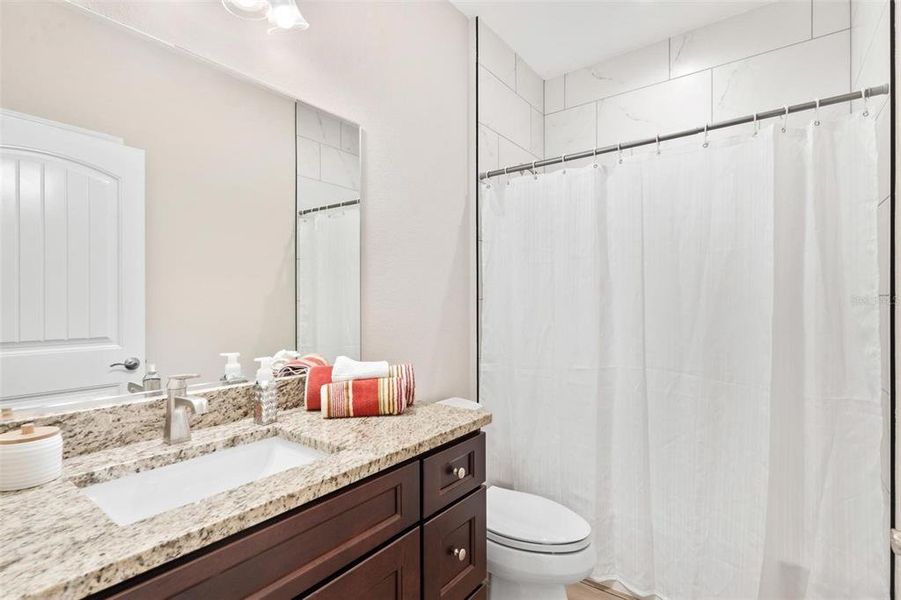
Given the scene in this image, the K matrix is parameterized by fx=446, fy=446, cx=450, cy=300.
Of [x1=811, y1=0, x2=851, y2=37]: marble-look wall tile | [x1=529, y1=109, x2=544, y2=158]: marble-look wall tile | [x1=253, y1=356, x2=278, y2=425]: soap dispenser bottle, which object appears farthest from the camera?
[x1=529, y1=109, x2=544, y2=158]: marble-look wall tile

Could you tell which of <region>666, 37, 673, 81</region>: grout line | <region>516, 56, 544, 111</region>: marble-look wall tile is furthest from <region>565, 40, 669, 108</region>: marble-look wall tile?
<region>516, 56, 544, 111</region>: marble-look wall tile

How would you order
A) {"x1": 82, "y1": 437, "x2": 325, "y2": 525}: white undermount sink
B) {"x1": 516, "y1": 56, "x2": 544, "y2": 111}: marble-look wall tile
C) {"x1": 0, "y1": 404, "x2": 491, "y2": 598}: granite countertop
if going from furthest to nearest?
{"x1": 516, "y1": 56, "x2": 544, "y2": 111}: marble-look wall tile → {"x1": 82, "y1": 437, "x2": 325, "y2": 525}: white undermount sink → {"x1": 0, "y1": 404, "x2": 491, "y2": 598}: granite countertop

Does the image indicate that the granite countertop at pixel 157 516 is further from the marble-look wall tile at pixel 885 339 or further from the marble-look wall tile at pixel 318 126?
the marble-look wall tile at pixel 885 339

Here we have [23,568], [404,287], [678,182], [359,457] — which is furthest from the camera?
[404,287]

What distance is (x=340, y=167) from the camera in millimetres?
1550

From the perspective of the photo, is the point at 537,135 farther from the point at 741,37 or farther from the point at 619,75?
the point at 741,37

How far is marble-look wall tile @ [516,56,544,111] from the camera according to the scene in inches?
97.3

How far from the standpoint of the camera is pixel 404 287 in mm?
1812

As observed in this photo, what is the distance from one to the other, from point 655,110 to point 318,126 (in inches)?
69.9

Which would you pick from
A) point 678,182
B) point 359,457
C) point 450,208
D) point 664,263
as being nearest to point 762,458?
point 664,263

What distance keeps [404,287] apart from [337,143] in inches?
23.5

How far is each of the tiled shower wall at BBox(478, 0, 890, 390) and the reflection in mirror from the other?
85 centimetres

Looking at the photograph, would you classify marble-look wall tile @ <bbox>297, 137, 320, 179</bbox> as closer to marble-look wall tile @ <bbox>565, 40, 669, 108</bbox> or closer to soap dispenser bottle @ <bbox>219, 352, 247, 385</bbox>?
soap dispenser bottle @ <bbox>219, 352, 247, 385</bbox>

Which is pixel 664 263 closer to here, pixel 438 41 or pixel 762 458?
pixel 762 458
